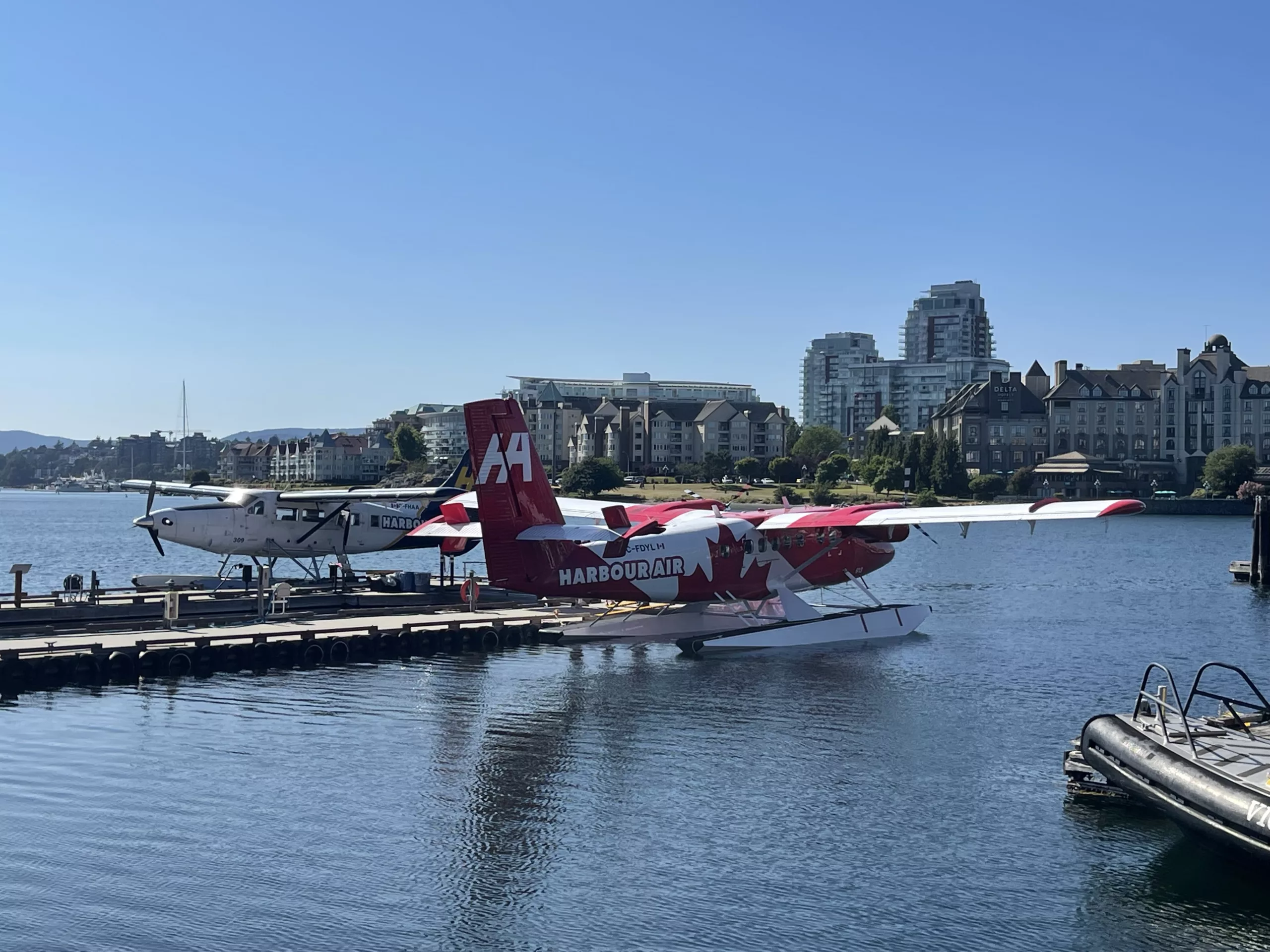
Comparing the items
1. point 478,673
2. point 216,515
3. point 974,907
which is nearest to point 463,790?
point 974,907

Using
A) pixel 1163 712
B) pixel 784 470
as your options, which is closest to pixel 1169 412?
pixel 784 470

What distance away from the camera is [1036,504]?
94.8 feet

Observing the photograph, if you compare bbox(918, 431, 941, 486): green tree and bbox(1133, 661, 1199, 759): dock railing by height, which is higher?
bbox(918, 431, 941, 486): green tree

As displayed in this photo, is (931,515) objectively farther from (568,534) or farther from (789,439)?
(789,439)

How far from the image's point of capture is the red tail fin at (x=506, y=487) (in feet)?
96.3

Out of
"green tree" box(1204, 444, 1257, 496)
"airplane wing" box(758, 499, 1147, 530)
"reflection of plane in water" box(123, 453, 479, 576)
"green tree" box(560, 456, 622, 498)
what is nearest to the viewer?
"airplane wing" box(758, 499, 1147, 530)

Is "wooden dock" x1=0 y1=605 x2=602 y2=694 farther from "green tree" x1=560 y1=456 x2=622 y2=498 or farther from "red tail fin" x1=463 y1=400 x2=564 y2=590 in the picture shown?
"green tree" x1=560 y1=456 x2=622 y2=498

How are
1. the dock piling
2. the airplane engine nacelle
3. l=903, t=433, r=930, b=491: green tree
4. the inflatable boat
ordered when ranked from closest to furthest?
the inflatable boat → the airplane engine nacelle → the dock piling → l=903, t=433, r=930, b=491: green tree

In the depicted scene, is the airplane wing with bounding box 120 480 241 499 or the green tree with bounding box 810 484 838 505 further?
the green tree with bounding box 810 484 838 505

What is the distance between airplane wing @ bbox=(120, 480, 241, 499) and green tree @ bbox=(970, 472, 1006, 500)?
98.2m

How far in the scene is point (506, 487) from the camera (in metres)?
29.5

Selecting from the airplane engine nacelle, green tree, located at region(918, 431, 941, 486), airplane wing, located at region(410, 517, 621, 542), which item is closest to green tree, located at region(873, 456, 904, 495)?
green tree, located at region(918, 431, 941, 486)

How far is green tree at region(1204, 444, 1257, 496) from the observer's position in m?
127

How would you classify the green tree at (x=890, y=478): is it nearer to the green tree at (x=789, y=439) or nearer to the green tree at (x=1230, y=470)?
the green tree at (x=1230, y=470)
